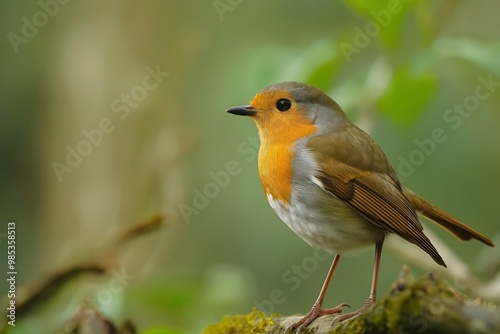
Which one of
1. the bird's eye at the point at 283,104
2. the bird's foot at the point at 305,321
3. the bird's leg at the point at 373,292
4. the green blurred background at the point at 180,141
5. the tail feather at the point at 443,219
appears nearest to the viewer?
the bird's leg at the point at 373,292

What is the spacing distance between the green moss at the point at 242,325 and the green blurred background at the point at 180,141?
151 centimetres

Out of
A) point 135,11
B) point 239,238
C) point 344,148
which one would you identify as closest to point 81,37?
point 135,11

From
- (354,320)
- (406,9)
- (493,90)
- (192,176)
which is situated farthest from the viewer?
(192,176)

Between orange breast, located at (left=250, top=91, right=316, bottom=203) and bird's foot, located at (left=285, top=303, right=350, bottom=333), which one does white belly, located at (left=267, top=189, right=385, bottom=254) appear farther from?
bird's foot, located at (left=285, top=303, right=350, bottom=333)

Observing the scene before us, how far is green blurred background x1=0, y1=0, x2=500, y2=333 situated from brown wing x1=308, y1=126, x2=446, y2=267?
49.5 inches

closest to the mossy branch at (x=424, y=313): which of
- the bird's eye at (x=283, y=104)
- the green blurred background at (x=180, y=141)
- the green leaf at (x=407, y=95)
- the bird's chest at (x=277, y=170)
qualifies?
the bird's chest at (x=277, y=170)

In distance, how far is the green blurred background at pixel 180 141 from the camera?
17.3 ft

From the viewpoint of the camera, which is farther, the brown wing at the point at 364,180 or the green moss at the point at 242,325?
the brown wing at the point at 364,180

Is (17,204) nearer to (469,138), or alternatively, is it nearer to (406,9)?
(469,138)

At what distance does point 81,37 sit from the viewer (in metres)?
6.17

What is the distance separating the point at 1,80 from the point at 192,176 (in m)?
2.02

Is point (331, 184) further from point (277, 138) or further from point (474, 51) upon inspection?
point (474, 51)

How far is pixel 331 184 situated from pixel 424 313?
1349 millimetres

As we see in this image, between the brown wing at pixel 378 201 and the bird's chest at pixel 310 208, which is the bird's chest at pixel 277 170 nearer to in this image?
the bird's chest at pixel 310 208
